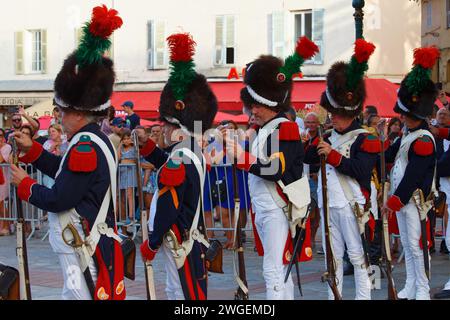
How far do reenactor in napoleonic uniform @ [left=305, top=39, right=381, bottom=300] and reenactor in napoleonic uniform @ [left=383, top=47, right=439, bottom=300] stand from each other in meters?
0.46

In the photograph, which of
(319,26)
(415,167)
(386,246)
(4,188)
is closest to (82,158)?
(386,246)

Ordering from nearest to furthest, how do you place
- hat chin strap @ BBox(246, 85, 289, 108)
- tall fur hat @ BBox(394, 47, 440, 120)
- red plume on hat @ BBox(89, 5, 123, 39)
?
1. red plume on hat @ BBox(89, 5, 123, 39)
2. hat chin strap @ BBox(246, 85, 289, 108)
3. tall fur hat @ BBox(394, 47, 440, 120)

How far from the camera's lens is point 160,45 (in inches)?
1308

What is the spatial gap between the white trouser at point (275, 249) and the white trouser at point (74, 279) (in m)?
1.82

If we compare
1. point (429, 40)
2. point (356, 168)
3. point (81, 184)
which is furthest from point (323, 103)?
point (429, 40)

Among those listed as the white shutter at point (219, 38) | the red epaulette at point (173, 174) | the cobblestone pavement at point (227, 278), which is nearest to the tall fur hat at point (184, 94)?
the red epaulette at point (173, 174)

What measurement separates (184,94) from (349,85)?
2.27 m

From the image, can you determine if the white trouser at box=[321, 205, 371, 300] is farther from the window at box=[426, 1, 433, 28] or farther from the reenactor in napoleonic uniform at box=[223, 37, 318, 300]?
the window at box=[426, 1, 433, 28]

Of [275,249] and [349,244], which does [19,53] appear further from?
[275,249]

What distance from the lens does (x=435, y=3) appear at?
4209 centimetres

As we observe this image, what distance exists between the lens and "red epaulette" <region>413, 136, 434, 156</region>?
29.5ft

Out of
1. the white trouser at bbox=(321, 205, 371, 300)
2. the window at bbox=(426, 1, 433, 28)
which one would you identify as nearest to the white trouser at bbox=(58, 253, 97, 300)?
the white trouser at bbox=(321, 205, 371, 300)
